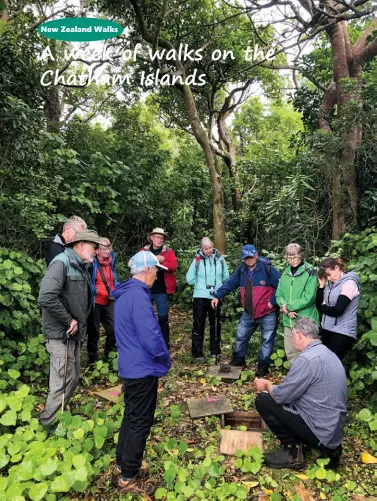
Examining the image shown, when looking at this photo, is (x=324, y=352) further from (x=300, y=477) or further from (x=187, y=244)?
(x=187, y=244)

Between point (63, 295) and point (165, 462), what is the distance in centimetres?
179

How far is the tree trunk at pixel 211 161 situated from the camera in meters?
8.76

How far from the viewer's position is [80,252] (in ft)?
12.0

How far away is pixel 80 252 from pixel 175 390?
2390mm

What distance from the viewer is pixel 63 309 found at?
3.41 metres

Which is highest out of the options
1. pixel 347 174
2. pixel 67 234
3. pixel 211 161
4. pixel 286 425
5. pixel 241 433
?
pixel 211 161

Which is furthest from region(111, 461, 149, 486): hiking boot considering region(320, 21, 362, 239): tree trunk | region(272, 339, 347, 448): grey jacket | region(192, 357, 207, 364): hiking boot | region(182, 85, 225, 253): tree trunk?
region(182, 85, 225, 253): tree trunk

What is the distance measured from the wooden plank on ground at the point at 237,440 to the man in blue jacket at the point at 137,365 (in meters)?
0.85

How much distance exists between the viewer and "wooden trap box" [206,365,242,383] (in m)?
4.94

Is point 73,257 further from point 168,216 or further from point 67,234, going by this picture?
point 168,216

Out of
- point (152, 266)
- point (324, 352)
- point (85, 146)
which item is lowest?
point (324, 352)

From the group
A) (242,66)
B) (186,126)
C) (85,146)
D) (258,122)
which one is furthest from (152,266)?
(258,122)

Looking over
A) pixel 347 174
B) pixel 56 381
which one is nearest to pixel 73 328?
pixel 56 381

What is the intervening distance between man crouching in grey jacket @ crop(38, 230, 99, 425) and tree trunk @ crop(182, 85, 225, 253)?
5588mm
